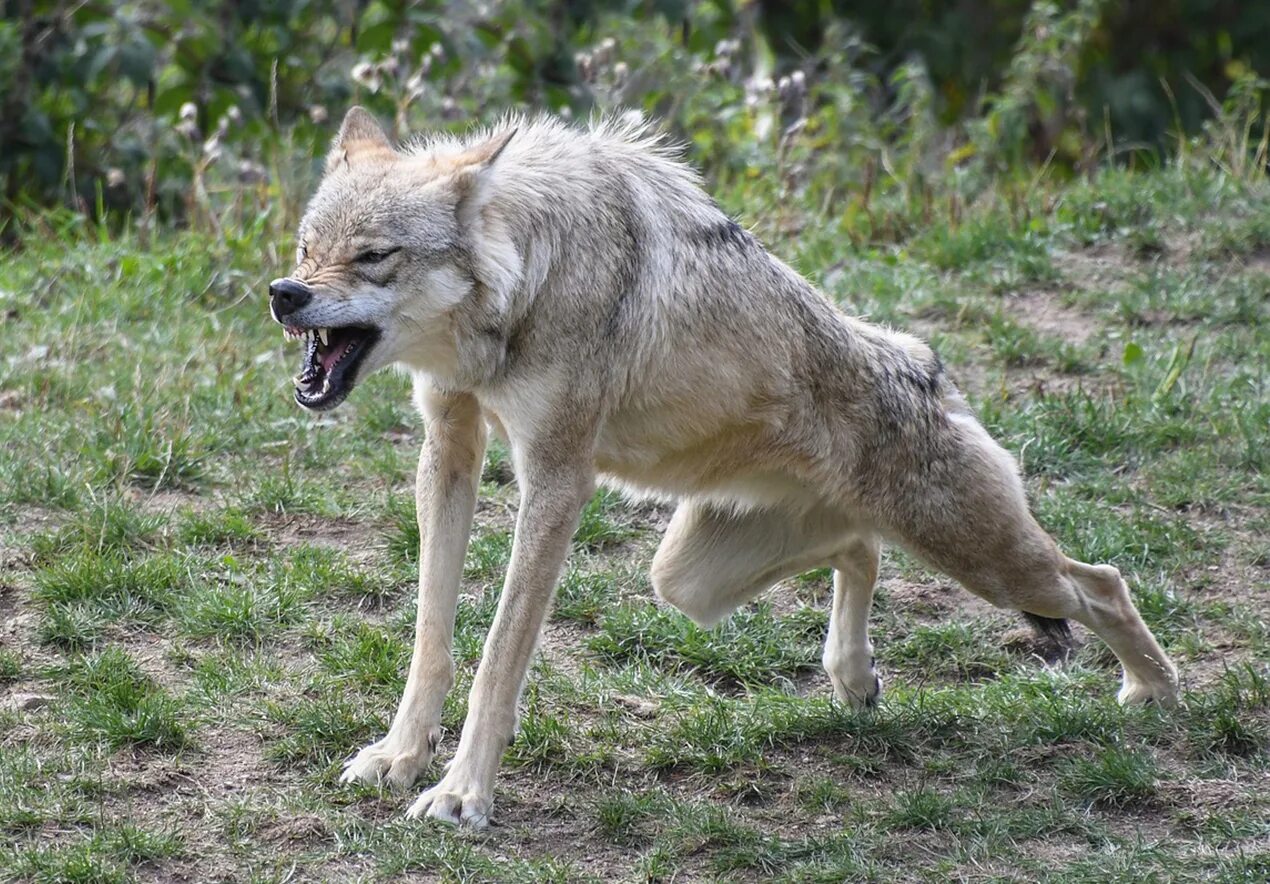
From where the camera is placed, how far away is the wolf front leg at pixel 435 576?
4.70m

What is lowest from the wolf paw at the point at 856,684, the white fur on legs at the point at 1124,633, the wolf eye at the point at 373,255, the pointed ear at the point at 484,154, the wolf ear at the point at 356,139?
the wolf paw at the point at 856,684

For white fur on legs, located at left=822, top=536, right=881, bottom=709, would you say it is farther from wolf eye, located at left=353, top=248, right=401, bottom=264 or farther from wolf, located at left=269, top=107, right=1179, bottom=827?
wolf eye, located at left=353, top=248, right=401, bottom=264

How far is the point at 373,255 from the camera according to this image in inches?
175

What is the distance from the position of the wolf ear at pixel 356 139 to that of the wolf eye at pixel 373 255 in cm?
50

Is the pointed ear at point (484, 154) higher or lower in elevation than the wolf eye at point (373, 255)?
higher

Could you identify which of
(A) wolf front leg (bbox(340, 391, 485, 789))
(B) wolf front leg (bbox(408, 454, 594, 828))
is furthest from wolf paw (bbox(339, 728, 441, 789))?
(B) wolf front leg (bbox(408, 454, 594, 828))

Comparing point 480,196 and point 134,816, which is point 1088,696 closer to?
point 480,196

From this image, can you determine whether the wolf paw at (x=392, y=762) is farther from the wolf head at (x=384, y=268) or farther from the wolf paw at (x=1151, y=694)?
the wolf paw at (x=1151, y=694)

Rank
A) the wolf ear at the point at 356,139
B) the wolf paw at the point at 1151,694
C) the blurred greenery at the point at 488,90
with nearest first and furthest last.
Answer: the wolf ear at the point at 356,139, the wolf paw at the point at 1151,694, the blurred greenery at the point at 488,90

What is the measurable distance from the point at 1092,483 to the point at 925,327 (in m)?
1.57

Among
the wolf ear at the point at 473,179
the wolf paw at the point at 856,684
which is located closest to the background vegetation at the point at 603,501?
the wolf paw at the point at 856,684

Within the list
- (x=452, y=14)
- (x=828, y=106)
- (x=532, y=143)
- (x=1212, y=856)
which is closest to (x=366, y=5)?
(x=452, y=14)

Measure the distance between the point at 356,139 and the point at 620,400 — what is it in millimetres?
1187

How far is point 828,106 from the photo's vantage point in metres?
10.8
